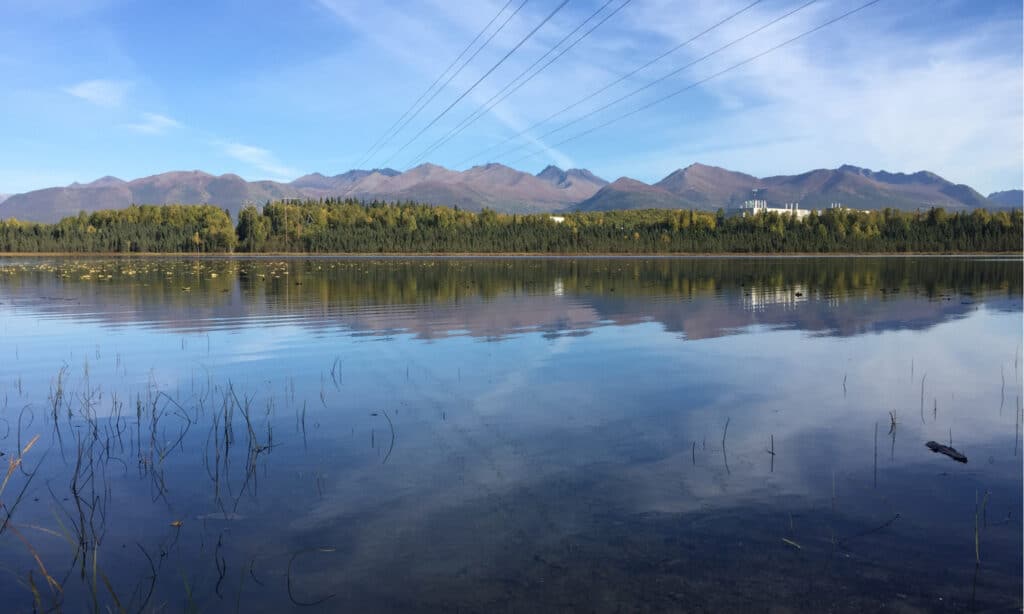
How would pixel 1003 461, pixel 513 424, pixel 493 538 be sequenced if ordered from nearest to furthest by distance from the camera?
pixel 493 538 < pixel 1003 461 < pixel 513 424

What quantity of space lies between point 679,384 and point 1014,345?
1365 centimetres

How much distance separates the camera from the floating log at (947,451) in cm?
1046

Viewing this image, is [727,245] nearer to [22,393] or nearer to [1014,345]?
[1014,345]

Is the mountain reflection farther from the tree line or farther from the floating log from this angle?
the tree line

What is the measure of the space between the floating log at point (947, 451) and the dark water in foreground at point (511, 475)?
312 mm

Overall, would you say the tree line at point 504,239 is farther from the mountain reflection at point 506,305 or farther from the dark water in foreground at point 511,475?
the dark water in foreground at point 511,475

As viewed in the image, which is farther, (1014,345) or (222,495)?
(1014,345)

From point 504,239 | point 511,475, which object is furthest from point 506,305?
point 504,239

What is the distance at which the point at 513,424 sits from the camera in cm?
1252

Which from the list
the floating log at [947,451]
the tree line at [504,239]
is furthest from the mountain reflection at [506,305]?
the tree line at [504,239]

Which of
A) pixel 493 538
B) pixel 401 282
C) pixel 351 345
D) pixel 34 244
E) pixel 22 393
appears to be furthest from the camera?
pixel 34 244

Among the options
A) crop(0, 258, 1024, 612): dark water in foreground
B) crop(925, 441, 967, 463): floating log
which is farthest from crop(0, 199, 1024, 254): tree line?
crop(925, 441, 967, 463): floating log

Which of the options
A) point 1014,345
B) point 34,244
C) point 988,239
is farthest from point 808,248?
point 34,244

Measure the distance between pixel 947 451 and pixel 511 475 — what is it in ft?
22.8
